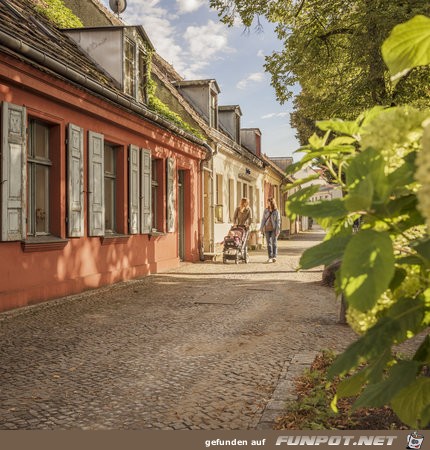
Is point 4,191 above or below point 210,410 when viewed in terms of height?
above

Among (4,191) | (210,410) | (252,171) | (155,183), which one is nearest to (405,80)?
(155,183)

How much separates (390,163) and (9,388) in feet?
12.6

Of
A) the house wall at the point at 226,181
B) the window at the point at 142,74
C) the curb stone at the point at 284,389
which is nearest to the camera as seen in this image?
the curb stone at the point at 284,389

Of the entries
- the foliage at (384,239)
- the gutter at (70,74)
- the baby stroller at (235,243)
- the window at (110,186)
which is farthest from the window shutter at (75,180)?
the foliage at (384,239)

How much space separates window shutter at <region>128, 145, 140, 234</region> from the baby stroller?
4.18 m

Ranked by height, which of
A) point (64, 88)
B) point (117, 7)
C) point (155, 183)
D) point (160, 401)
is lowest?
point (160, 401)

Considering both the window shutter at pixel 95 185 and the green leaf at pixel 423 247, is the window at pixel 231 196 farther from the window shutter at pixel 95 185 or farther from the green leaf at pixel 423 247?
the green leaf at pixel 423 247

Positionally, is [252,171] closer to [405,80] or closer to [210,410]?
[405,80]

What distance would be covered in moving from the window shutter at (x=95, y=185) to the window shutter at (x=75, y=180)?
0.90 ft

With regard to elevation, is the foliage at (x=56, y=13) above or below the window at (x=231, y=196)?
above

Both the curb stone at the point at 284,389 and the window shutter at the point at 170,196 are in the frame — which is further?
the window shutter at the point at 170,196

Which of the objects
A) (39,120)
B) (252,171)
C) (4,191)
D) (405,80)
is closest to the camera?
(4,191)

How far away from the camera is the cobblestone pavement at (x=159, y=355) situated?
11.4 feet

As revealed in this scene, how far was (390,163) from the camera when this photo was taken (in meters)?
1.00
